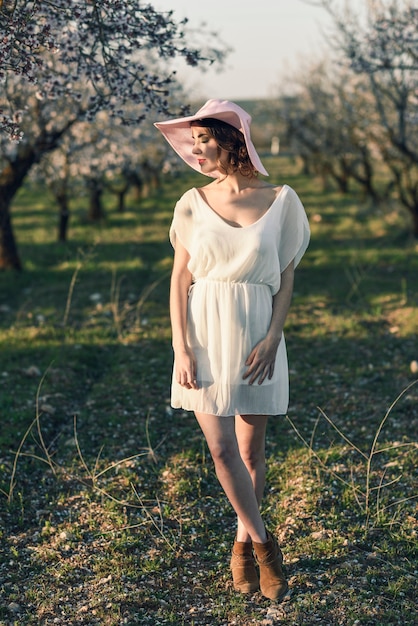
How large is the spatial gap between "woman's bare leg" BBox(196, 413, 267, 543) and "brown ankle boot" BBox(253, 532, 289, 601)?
15 centimetres

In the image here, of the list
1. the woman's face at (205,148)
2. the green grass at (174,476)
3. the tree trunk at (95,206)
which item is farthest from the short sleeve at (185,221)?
the tree trunk at (95,206)

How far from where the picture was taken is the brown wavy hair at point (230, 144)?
4.14m

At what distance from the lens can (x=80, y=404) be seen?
824 centimetres

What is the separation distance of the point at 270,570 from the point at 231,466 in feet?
2.67

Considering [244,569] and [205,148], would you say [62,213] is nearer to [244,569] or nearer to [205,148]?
[205,148]

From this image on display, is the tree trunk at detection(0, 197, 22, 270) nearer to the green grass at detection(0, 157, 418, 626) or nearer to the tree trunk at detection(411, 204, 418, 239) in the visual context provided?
the green grass at detection(0, 157, 418, 626)

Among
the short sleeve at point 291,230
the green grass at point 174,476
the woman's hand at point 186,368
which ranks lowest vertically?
the green grass at point 174,476

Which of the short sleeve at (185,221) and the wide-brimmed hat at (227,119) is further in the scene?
the short sleeve at (185,221)

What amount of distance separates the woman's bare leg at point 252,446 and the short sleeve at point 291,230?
36.7 inches

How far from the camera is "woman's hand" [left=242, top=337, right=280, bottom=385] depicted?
13.7 ft

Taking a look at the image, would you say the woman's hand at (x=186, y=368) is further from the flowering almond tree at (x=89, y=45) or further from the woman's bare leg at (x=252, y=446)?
the flowering almond tree at (x=89, y=45)

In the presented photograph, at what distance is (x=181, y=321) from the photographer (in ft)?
13.9

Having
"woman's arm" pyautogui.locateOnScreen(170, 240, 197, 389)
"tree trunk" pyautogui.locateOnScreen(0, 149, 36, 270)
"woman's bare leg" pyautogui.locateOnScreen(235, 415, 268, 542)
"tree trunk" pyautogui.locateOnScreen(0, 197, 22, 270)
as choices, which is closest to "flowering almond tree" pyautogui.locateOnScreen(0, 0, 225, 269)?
"woman's arm" pyautogui.locateOnScreen(170, 240, 197, 389)

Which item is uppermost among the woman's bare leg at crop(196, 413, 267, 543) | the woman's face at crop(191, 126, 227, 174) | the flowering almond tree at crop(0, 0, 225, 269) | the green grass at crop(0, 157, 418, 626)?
the flowering almond tree at crop(0, 0, 225, 269)
